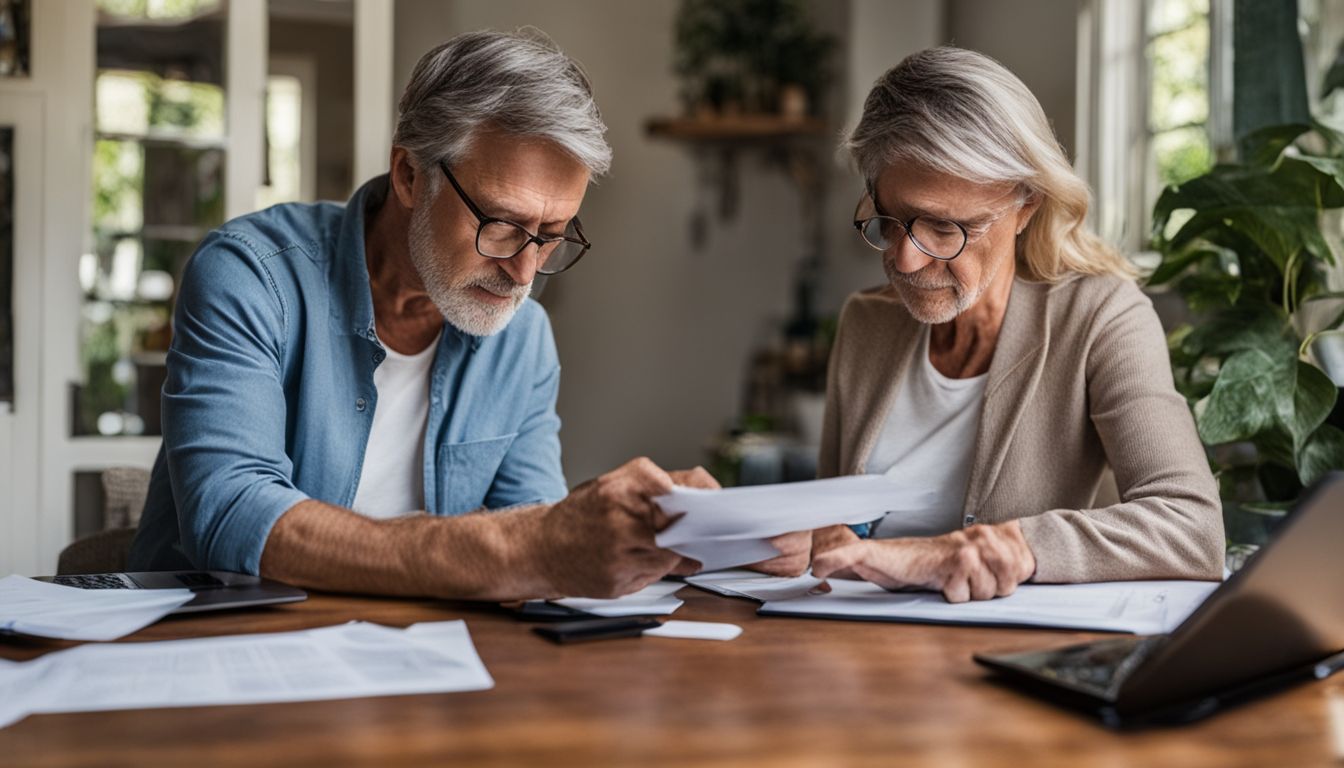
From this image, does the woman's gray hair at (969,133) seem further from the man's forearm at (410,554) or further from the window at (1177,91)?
the window at (1177,91)

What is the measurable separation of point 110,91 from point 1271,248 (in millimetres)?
3035

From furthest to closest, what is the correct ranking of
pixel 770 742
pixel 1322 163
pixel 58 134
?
pixel 58 134 < pixel 1322 163 < pixel 770 742

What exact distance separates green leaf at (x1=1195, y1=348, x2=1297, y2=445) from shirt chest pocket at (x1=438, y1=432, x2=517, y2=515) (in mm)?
1155

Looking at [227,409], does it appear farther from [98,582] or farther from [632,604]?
[632,604]

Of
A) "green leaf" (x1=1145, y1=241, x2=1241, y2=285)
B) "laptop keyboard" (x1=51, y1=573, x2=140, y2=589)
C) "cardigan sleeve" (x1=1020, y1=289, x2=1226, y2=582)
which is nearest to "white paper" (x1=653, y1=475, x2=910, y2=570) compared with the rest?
"cardigan sleeve" (x1=1020, y1=289, x2=1226, y2=582)

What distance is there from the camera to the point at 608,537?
115 centimetres

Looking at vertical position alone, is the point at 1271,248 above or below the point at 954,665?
above

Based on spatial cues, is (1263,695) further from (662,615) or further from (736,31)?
(736,31)

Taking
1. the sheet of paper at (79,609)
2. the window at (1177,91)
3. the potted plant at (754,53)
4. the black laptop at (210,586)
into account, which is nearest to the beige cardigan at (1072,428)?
the black laptop at (210,586)

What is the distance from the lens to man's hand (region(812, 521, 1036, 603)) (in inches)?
48.8

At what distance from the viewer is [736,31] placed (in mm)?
5719

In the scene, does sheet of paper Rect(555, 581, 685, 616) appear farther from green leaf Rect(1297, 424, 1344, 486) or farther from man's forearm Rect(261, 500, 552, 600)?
green leaf Rect(1297, 424, 1344, 486)

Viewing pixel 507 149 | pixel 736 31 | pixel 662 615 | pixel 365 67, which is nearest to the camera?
pixel 662 615

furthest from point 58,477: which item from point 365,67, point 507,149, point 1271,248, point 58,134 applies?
point 1271,248
